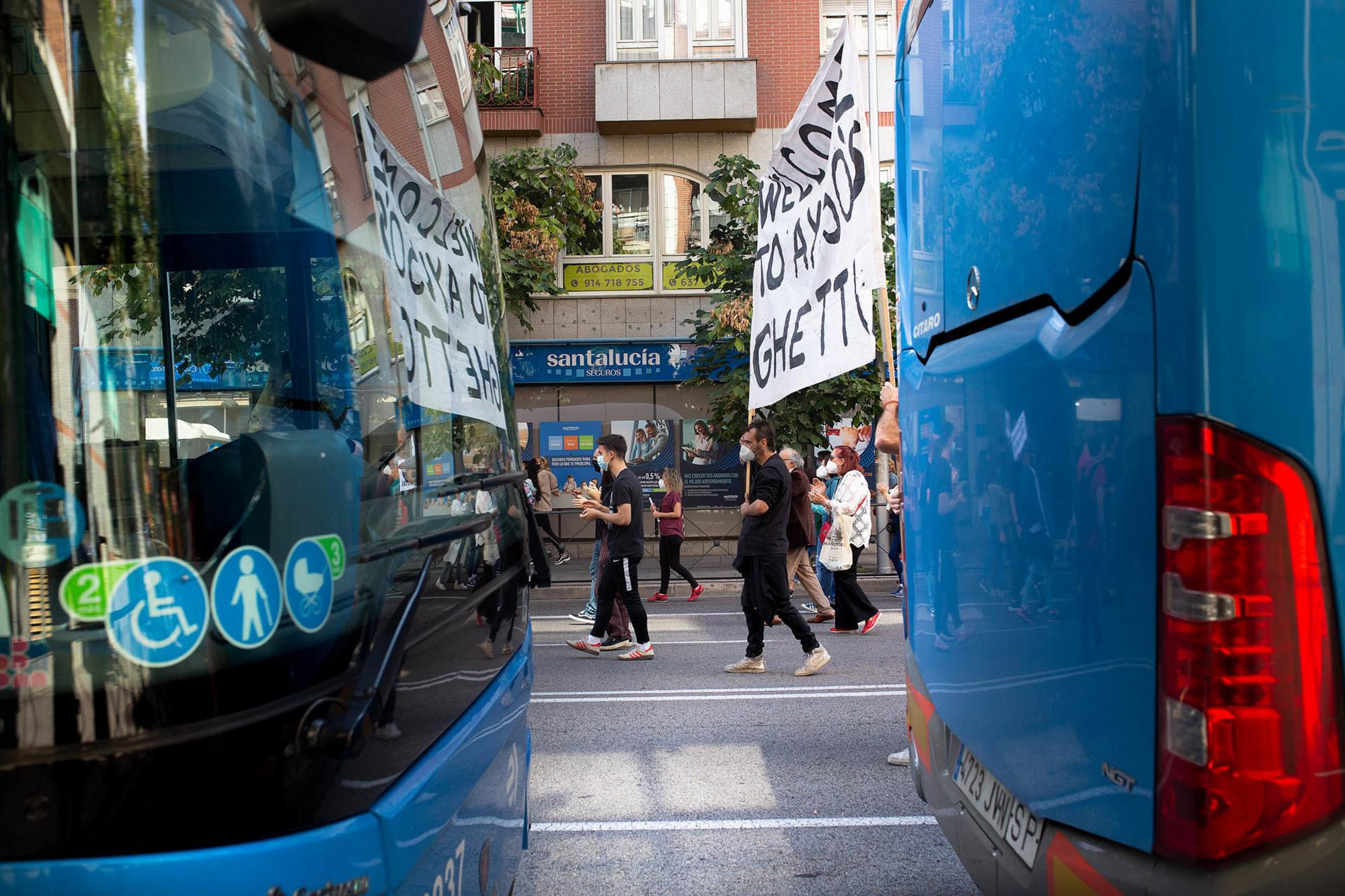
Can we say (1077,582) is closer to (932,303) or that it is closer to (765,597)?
(932,303)

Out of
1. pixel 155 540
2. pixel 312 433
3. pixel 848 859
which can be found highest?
pixel 312 433

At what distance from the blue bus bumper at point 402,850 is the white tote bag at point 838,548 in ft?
24.2

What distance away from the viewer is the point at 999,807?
2842 mm

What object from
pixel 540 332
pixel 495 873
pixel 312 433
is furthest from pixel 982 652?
pixel 540 332

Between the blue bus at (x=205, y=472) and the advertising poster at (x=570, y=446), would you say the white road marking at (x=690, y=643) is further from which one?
the advertising poster at (x=570, y=446)

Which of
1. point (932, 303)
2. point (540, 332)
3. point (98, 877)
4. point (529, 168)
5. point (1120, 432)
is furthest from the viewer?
point (540, 332)

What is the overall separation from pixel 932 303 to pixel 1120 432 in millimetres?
1374

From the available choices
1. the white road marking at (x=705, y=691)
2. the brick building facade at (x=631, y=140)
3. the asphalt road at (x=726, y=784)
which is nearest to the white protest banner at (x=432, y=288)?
the asphalt road at (x=726, y=784)

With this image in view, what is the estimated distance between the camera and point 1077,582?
90.1 inches

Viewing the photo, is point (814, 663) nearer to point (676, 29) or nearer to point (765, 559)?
point (765, 559)

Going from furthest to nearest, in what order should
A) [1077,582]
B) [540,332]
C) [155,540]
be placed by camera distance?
[540,332], [1077,582], [155,540]

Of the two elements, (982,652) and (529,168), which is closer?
(982,652)

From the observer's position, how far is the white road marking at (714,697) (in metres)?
7.91

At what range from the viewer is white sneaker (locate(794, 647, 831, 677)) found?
8727 millimetres
